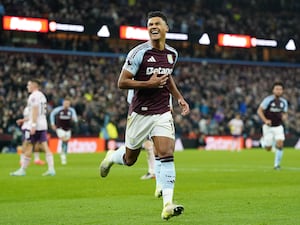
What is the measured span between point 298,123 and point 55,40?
17511 millimetres

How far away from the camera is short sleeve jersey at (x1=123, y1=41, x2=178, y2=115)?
10820mm

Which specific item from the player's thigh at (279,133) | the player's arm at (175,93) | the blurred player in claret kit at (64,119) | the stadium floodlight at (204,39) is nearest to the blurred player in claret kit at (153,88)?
the player's arm at (175,93)

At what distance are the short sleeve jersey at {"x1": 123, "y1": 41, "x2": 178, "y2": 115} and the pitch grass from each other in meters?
1.54

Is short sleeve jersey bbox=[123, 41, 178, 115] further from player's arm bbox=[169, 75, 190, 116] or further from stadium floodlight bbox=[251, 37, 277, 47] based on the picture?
stadium floodlight bbox=[251, 37, 277, 47]

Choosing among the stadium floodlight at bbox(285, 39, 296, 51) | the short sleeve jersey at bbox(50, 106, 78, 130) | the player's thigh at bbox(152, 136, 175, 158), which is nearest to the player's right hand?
the player's thigh at bbox(152, 136, 175, 158)

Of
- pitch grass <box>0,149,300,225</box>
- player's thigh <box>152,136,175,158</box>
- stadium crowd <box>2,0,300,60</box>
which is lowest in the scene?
pitch grass <box>0,149,300,225</box>

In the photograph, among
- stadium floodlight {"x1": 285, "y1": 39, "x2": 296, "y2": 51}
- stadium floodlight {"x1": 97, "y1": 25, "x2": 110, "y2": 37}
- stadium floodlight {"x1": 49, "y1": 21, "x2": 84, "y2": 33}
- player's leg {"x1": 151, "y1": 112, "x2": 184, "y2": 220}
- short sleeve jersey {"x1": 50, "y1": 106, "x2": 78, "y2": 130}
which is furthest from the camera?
stadium floodlight {"x1": 285, "y1": 39, "x2": 296, "y2": 51}

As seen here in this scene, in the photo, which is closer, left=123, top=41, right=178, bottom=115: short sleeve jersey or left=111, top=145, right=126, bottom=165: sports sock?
left=123, top=41, right=178, bottom=115: short sleeve jersey

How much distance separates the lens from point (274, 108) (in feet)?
76.8

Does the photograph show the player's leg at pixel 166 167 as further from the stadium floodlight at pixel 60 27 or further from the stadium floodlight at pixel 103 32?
the stadium floodlight at pixel 103 32

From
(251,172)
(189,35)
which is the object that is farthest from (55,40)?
(251,172)

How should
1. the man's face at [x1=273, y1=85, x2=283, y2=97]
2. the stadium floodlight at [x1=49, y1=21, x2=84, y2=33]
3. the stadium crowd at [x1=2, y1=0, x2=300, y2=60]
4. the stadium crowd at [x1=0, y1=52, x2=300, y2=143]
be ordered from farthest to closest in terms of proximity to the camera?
the stadium crowd at [x1=2, y1=0, x2=300, y2=60] < the stadium crowd at [x1=0, y1=52, x2=300, y2=143] < the stadium floodlight at [x1=49, y1=21, x2=84, y2=33] < the man's face at [x1=273, y1=85, x2=283, y2=97]

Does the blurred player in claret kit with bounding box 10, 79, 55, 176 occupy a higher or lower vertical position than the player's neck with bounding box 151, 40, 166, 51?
lower

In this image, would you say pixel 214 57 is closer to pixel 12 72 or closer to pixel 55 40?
pixel 55 40
